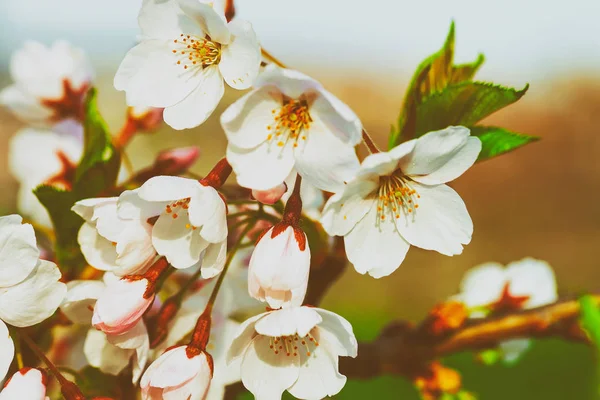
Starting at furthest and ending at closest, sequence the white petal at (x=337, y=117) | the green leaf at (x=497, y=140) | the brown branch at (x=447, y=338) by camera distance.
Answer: the brown branch at (x=447, y=338) → the green leaf at (x=497, y=140) → the white petal at (x=337, y=117)

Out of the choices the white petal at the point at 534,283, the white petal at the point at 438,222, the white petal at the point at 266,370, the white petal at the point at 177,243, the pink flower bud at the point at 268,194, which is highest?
the pink flower bud at the point at 268,194

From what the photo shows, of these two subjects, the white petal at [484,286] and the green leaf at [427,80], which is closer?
the green leaf at [427,80]

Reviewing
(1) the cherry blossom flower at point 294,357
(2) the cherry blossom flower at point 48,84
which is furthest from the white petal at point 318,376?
(2) the cherry blossom flower at point 48,84

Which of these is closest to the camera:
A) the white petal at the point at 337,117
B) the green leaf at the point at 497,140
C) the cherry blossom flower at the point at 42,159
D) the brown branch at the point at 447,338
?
the white petal at the point at 337,117

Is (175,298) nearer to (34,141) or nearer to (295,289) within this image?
(295,289)

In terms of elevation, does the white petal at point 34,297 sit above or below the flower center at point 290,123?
below

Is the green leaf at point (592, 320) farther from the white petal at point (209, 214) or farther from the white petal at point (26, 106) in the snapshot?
the white petal at point (26, 106)

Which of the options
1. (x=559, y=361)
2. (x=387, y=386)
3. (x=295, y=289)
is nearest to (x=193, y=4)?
(x=295, y=289)

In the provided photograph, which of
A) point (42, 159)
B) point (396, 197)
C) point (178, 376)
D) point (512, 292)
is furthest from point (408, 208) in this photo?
point (42, 159)
